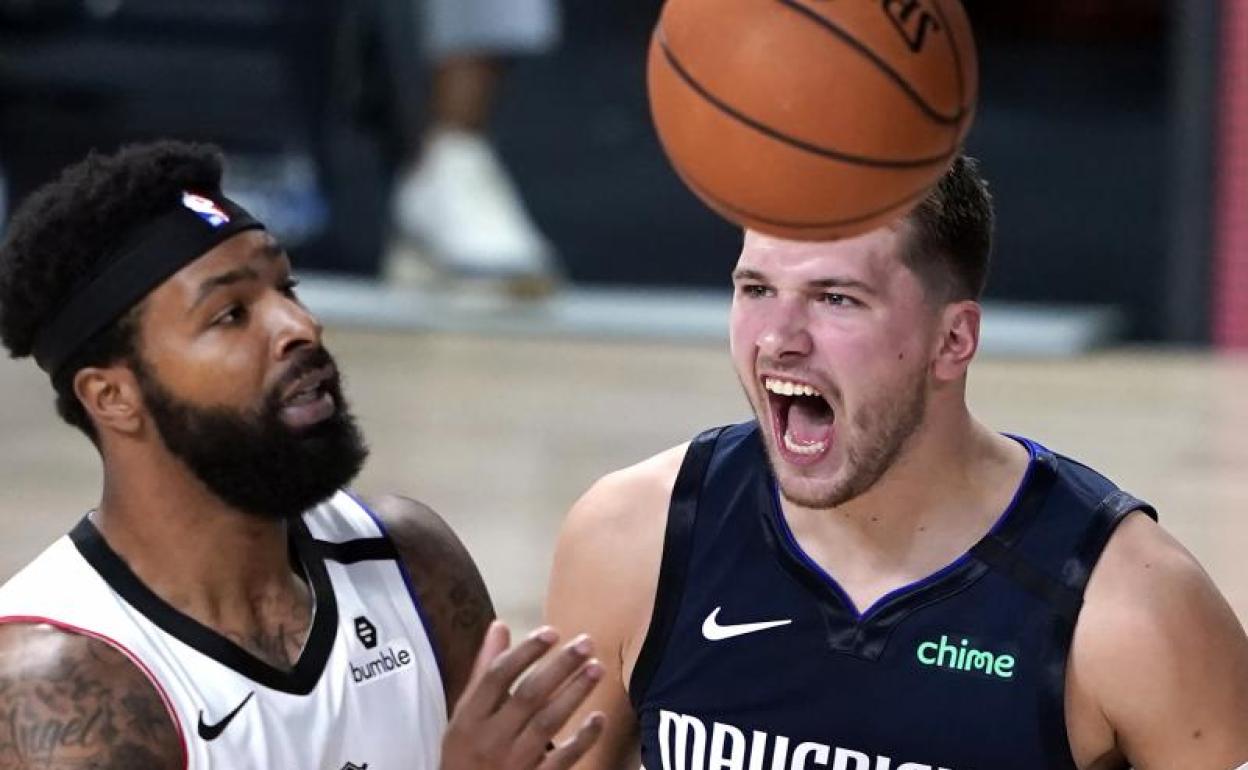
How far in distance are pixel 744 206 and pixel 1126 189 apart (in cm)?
954

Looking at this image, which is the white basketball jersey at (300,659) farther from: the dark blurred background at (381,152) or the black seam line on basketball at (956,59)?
the dark blurred background at (381,152)

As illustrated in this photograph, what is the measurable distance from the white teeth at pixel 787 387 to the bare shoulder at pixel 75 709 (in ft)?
3.45

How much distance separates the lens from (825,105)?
137 inches

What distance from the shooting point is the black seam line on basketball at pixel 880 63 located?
346 cm

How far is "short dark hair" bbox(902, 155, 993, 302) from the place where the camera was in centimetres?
359

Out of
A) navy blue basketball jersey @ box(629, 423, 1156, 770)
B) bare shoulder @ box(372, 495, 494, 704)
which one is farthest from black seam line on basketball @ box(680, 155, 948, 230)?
bare shoulder @ box(372, 495, 494, 704)

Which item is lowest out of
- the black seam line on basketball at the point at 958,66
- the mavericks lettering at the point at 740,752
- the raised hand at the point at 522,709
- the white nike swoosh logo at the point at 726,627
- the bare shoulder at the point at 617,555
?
the mavericks lettering at the point at 740,752

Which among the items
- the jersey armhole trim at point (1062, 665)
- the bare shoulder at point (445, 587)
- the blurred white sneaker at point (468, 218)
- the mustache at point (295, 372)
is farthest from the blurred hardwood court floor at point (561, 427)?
the jersey armhole trim at point (1062, 665)

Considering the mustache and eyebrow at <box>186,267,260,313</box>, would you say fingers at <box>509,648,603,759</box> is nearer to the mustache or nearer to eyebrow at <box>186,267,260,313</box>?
the mustache

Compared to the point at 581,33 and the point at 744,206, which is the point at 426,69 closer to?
the point at 581,33

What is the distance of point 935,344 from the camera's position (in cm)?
362

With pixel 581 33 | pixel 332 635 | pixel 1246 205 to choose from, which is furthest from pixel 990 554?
pixel 581 33

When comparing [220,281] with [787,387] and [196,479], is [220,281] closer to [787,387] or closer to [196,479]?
[196,479]

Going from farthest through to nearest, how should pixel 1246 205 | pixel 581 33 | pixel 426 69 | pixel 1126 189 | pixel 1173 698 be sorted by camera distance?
1. pixel 581 33
2. pixel 1126 189
3. pixel 426 69
4. pixel 1246 205
5. pixel 1173 698
